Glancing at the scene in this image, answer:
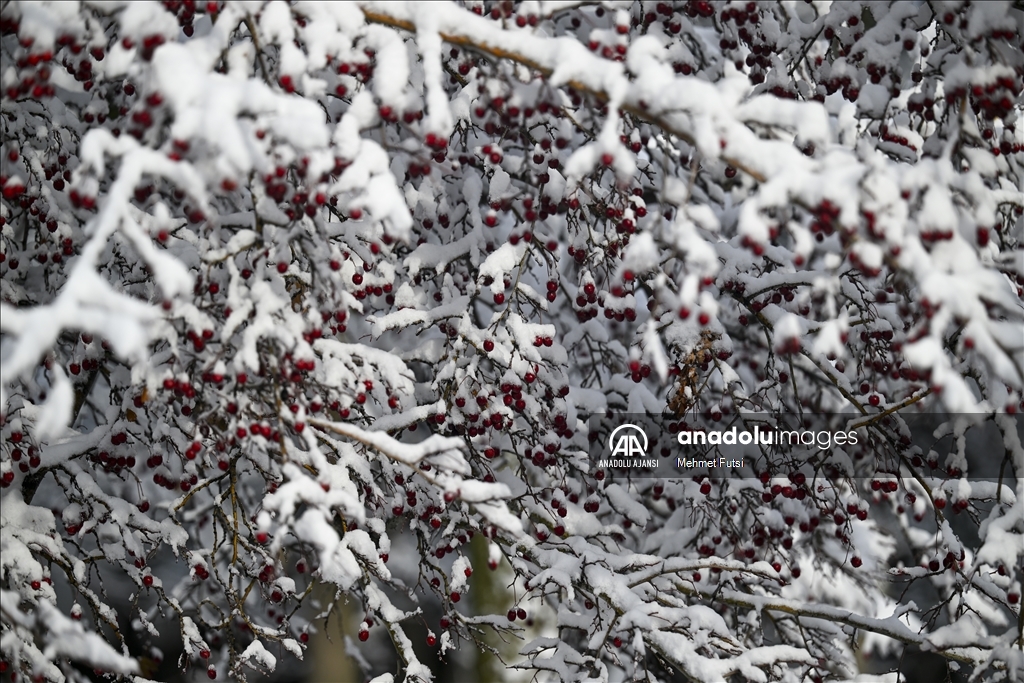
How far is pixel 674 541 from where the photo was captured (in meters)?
5.43

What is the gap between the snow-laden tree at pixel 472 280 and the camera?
232 cm

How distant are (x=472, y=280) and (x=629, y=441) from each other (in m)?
1.50

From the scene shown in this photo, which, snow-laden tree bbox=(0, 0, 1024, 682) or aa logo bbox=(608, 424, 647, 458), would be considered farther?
aa logo bbox=(608, 424, 647, 458)

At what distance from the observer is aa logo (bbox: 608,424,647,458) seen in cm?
506

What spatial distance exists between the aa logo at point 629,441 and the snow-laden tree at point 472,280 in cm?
20

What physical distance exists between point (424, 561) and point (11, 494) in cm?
205

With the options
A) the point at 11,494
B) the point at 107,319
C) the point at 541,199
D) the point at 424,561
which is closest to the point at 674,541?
the point at 424,561

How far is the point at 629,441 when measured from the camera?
508 cm

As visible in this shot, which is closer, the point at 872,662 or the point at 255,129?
the point at 255,129

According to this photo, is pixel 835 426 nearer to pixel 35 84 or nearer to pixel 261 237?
pixel 261 237

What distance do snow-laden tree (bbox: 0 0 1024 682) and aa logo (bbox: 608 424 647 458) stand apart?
20cm

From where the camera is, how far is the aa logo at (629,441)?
5.06m

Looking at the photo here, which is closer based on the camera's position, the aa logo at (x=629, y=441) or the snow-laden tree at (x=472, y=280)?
the snow-laden tree at (x=472, y=280)

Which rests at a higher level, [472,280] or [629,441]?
[472,280]
